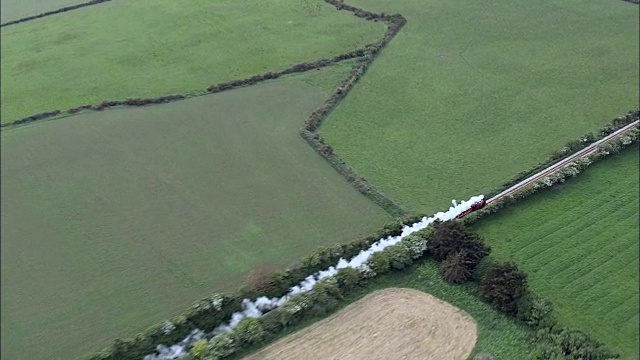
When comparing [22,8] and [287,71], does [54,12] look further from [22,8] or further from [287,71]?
[287,71]

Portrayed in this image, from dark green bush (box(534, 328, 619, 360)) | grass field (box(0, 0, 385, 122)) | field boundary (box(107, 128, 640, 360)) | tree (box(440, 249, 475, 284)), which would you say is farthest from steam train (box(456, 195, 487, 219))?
grass field (box(0, 0, 385, 122))

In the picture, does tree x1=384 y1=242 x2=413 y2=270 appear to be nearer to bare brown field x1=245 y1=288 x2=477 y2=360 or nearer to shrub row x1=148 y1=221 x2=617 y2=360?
shrub row x1=148 y1=221 x2=617 y2=360

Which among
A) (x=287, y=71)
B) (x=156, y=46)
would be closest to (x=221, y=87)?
(x=287, y=71)

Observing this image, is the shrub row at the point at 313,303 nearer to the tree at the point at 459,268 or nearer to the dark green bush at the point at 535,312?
the tree at the point at 459,268

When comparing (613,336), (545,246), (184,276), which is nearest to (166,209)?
(184,276)

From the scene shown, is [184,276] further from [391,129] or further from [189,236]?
[391,129]

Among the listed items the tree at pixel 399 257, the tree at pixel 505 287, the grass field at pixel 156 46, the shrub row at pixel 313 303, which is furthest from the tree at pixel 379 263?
the grass field at pixel 156 46
